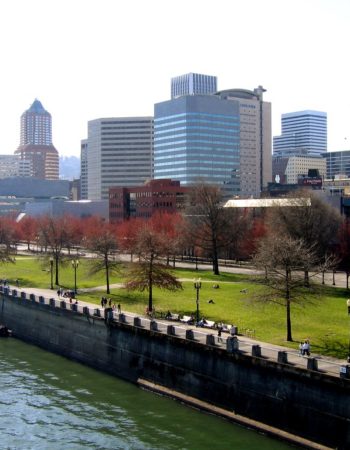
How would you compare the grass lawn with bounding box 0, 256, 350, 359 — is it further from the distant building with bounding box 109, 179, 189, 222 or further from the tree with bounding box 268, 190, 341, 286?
the distant building with bounding box 109, 179, 189, 222

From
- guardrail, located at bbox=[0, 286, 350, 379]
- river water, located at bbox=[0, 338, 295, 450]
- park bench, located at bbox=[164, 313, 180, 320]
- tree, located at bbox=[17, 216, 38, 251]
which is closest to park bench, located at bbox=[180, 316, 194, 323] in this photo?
guardrail, located at bbox=[0, 286, 350, 379]

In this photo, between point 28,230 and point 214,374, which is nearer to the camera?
point 214,374

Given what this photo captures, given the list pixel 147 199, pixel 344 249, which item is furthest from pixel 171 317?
pixel 147 199

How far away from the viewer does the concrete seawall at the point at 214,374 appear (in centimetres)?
3597

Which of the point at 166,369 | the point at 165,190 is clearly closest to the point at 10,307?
the point at 166,369

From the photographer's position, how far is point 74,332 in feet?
195

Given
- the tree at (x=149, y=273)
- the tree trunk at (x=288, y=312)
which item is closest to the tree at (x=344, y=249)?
the tree at (x=149, y=273)

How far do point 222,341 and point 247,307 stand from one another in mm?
14455

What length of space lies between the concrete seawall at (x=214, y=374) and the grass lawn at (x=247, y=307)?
4.90 meters

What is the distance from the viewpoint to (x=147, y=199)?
507ft

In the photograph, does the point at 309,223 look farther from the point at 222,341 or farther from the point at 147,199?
the point at 147,199

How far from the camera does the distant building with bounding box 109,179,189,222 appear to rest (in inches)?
5896

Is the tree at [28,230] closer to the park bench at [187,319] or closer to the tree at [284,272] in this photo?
the park bench at [187,319]

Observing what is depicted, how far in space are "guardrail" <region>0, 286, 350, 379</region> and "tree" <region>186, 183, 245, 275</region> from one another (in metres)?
34.4
